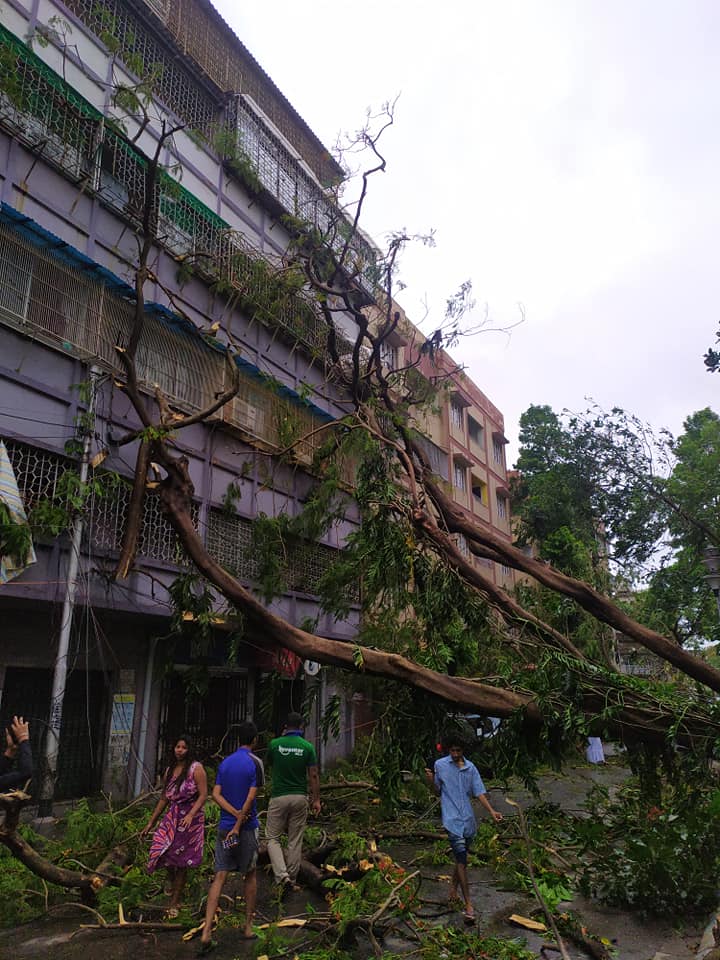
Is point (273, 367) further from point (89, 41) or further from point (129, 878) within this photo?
point (129, 878)

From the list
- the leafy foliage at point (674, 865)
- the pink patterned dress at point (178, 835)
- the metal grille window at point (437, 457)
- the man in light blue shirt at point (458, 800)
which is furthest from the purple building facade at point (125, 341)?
the metal grille window at point (437, 457)

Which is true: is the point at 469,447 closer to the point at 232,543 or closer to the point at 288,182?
the point at 288,182

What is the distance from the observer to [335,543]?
51.8 feet

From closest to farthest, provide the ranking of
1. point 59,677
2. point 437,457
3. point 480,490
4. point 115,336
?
1. point 59,677
2. point 115,336
3. point 437,457
4. point 480,490

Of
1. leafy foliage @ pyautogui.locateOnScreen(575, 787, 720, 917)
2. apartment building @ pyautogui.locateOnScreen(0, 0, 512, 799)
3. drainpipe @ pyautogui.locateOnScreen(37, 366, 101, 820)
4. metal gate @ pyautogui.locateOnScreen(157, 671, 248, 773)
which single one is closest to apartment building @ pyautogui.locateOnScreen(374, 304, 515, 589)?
apartment building @ pyautogui.locateOnScreen(0, 0, 512, 799)

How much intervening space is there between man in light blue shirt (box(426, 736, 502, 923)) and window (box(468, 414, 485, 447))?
23.7 meters

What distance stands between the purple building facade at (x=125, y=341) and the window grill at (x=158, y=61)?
38 mm

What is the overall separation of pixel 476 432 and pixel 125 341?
2149 cm

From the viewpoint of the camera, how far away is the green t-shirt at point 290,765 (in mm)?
6305

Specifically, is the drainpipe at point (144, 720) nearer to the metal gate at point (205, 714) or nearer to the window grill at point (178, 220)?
the metal gate at point (205, 714)

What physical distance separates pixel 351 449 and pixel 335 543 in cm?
531

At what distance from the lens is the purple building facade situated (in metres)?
8.96

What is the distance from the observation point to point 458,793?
6.13 meters

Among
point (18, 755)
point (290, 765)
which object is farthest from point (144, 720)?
point (18, 755)
